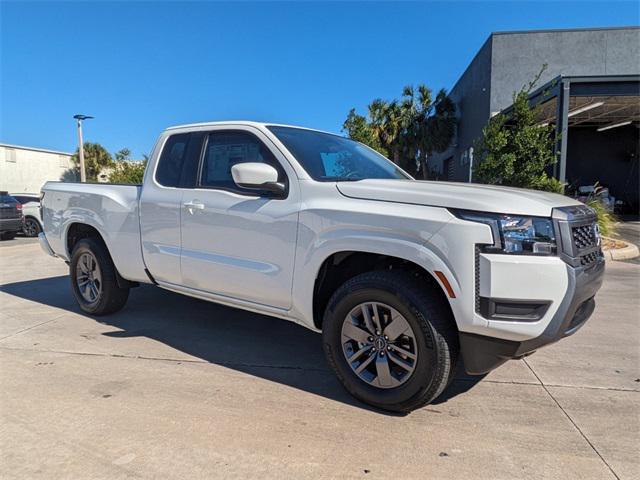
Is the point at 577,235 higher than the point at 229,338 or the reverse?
higher

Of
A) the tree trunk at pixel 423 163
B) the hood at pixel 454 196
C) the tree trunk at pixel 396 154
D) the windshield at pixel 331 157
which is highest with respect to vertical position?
the tree trunk at pixel 396 154

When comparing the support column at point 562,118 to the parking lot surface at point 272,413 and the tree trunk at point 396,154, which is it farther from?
the tree trunk at point 396,154

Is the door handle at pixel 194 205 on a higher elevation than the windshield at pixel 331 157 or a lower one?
lower

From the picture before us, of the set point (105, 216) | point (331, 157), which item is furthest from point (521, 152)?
point (105, 216)

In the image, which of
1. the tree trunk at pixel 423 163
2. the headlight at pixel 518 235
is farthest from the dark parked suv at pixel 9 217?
the tree trunk at pixel 423 163

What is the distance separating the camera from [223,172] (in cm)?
387

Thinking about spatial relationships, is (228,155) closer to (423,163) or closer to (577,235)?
(577,235)

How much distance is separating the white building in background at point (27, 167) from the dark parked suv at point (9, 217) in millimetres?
18799

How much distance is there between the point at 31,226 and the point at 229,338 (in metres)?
15.4

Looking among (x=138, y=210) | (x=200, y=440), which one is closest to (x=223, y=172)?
(x=138, y=210)

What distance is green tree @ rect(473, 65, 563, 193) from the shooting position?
32.9 ft

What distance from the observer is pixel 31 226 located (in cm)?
1647

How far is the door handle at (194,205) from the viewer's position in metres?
3.80

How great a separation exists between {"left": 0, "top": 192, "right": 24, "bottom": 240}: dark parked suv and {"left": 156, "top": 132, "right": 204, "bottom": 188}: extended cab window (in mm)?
14022
